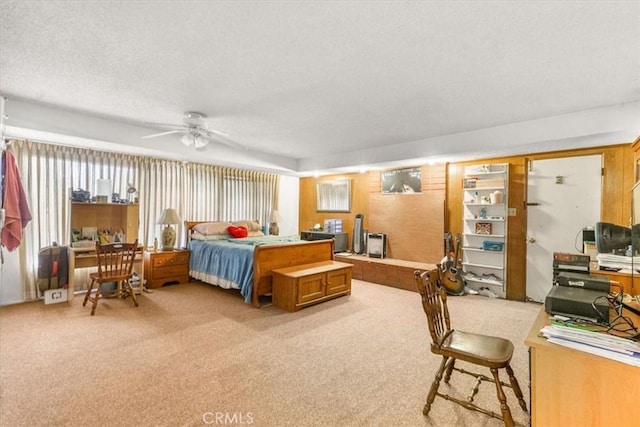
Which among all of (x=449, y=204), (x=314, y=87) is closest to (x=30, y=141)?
(x=314, y=87)

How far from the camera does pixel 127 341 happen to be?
2.89 m

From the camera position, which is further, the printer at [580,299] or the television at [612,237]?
the television at [612,237]

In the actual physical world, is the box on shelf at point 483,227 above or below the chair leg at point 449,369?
above

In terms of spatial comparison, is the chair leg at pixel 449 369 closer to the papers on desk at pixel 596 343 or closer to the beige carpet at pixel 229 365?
the beige carpet at pixel 229 365

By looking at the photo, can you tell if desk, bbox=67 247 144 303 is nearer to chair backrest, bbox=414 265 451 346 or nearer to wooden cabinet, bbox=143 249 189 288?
wooden cabinet, bbox=143 249 189 288

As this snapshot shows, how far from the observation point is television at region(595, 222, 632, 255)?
2.08 meters

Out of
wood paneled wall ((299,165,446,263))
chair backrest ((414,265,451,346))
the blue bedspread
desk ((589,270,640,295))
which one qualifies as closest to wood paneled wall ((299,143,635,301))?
wood paneled wall ((299,165,446,263))

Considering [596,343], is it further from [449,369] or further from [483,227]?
[483,227]

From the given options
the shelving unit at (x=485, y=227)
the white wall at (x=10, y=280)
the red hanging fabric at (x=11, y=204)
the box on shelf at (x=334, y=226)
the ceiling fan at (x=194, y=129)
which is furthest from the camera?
the box on shelf at (x=334, y=226)

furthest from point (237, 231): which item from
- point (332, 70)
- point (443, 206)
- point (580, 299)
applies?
point (580, 299)

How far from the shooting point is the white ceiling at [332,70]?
5.78 ft

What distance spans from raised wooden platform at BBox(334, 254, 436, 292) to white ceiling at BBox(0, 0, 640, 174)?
6.49 feet

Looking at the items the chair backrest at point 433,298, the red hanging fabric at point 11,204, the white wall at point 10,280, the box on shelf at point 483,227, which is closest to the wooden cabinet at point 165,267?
the white wall at point 10,280

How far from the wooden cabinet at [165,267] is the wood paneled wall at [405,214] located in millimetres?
3210
